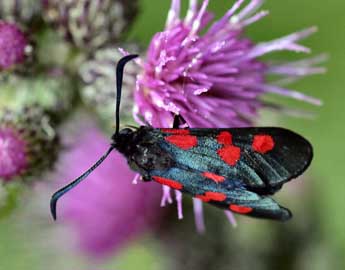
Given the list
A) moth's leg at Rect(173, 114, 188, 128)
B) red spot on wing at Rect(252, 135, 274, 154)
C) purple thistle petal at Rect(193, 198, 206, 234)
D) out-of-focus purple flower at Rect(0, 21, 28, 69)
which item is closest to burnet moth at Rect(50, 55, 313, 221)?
red spot on wing at Rect(252, 135, 274, 154)

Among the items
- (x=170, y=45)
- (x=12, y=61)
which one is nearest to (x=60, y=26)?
(x=12, y=61)

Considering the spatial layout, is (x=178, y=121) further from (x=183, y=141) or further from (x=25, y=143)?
(x=25, y=143)

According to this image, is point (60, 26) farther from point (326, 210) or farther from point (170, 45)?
point (326, 210)

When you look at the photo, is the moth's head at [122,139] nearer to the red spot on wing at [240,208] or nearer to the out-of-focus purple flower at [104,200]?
the red spot on wing at [240,208]

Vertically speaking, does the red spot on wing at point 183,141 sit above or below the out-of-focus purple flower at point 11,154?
above

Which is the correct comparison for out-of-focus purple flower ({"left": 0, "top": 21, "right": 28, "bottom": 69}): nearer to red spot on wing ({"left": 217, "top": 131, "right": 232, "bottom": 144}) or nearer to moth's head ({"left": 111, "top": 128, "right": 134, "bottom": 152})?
moth's head ({"left": 111, "top": 128, "right": 134, "bottom": 152})

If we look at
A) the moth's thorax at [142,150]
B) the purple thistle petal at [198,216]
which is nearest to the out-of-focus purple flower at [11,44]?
the moth's thorax at [142,150]
